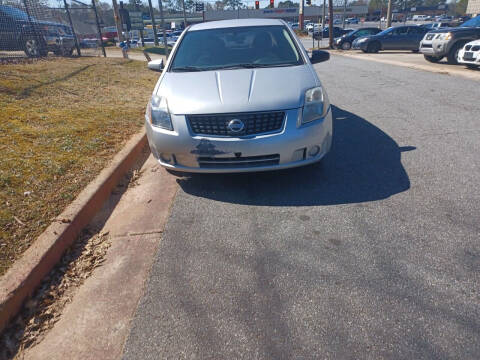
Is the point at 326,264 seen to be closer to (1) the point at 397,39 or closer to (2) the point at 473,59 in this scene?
(2) the point at 473,59

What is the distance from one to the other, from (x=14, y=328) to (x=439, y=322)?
97.1 inches

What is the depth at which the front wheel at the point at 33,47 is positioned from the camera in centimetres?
1157

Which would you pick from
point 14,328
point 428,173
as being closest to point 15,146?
point 14,328

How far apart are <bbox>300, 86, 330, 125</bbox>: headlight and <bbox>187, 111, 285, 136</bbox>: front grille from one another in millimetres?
250

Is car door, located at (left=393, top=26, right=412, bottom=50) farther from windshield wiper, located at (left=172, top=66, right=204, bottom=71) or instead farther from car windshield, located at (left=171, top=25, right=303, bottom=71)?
windshield wiper, located at (left=172, top=66, right=204, bottom=71)

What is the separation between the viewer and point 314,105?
3.19 m

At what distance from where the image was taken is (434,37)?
12.0m

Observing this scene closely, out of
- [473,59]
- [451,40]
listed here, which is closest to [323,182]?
[473,59]

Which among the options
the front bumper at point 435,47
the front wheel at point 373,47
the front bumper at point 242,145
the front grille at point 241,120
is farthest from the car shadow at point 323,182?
the front wheel at point 373,47

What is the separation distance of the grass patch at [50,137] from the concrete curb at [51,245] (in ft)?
0.30

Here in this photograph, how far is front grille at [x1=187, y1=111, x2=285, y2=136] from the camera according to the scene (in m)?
3.00

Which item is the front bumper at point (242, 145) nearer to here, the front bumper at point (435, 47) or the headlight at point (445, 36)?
the headlight at point (445, 36)

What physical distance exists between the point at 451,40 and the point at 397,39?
9025 mm

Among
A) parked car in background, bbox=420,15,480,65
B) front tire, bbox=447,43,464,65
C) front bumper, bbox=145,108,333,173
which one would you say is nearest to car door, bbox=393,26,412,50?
parked car in background, bbox=420,15,480,65
